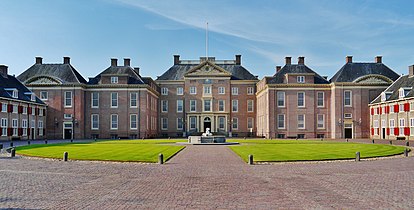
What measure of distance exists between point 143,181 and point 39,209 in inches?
194

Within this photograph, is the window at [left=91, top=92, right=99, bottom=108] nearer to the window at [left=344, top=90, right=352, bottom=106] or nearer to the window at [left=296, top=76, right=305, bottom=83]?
the window at [left=296, top=76, right=305, bottom=83]

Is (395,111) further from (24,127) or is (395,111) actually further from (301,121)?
(24,127)

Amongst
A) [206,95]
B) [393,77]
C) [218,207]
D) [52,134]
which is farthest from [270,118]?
[218,207]

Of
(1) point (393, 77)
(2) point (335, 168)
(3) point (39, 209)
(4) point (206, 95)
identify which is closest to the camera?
(3) point (39, 209)

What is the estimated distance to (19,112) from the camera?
51781mm

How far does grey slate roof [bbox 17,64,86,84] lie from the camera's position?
59.9m

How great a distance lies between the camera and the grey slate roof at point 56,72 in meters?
59.9

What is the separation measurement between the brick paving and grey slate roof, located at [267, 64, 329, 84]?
4195cm

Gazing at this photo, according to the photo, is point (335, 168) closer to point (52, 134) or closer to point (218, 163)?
point (218, 163)

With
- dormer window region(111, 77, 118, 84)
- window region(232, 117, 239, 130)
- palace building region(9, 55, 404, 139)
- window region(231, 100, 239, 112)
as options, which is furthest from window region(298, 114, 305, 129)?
dormer window region(111, 77, 118, 84)

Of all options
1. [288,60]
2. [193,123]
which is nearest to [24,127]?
[193,123]

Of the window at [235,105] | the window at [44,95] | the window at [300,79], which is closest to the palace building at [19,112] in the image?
the window at [44,95]

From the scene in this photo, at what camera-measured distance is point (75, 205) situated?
10055 mm

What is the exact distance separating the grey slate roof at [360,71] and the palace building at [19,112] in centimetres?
4237
